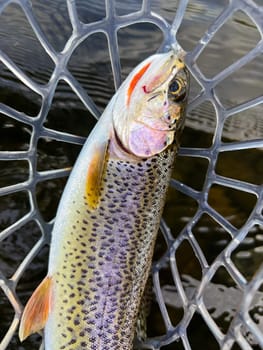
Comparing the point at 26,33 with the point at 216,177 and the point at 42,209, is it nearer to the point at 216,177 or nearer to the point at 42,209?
the point at 42,209

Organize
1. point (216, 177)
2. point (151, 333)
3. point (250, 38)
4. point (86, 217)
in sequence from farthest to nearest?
point (250, 38), point (151, 333), point (216, 177), point (86, 217)

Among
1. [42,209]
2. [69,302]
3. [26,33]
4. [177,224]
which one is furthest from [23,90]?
[69,302]

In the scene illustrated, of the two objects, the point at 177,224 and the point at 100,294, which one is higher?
the point at 177,224

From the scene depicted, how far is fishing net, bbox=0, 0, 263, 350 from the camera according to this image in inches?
77.0

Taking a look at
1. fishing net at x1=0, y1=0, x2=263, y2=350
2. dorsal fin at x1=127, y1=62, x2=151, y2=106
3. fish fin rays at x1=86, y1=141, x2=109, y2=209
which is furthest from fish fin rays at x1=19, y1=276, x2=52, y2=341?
dorsal fin at x1=127, y1=62, x2=151, y2=106

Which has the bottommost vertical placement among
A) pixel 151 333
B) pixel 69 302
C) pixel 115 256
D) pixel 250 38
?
pixel 151 333

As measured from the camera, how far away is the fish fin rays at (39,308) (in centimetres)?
183

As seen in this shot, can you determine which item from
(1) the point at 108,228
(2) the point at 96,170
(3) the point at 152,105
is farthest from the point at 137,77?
(1) the point at 108,228

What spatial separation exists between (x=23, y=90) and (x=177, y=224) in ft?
2.77

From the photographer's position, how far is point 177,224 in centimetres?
247

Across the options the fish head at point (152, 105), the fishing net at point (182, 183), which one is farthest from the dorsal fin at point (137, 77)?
the fishing net at point (182, 183)

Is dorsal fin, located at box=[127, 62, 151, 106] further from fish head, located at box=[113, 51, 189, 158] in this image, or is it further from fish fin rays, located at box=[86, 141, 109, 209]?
fish fin rays, located at box=[86, 141, 109, 209]

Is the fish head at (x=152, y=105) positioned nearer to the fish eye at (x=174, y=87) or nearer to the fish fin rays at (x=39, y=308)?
the fish eye at (x=174, y=87)

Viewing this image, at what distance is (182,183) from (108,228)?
0.74 metres
